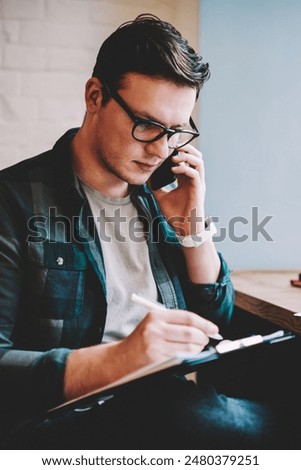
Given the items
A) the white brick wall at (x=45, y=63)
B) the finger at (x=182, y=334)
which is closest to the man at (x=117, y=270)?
the finger at (x=182, y=334)

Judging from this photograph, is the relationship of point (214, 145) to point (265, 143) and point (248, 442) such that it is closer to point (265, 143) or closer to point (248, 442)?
point (265, 143)

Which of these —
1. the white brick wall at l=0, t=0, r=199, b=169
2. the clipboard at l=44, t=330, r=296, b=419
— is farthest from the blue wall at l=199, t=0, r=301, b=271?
the clipboard at l=44, t=330, r=296, b=419

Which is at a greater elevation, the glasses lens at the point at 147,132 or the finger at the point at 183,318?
the glasses lens at the point at 147,132

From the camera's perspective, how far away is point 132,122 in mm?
1285

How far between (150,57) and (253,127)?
29.3 inches

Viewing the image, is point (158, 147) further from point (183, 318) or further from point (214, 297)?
point (183, 318)

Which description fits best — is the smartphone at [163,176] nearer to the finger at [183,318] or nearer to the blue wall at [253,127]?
the blue wall at [253,127]

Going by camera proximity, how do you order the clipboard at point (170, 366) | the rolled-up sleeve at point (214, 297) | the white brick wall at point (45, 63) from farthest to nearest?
1. the white brick wall at point (45, 63)
2. the rolled-up sleeve at point (214, 297)
3. the clipboard at point (170, 366)

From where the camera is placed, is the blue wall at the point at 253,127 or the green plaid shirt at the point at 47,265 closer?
the green plaid shirt at the point at 47,265

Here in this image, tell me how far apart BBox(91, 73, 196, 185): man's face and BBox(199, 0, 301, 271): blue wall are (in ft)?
1.93

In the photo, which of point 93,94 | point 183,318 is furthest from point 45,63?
point 183,318

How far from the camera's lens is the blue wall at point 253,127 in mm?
1882

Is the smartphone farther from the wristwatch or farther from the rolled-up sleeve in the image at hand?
the rolled-up sleeve

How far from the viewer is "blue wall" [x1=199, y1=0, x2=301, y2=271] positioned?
1.88 metres
